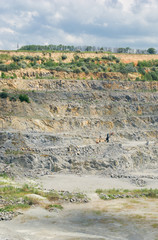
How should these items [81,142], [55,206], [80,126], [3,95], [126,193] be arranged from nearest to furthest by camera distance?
[55,206]
[126,193]
[81,142]
[80,126]
[3,95]

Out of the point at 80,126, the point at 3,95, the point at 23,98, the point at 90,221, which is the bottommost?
the point at 90,221

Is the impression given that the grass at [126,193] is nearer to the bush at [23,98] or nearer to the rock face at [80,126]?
the rock face at [80,126]

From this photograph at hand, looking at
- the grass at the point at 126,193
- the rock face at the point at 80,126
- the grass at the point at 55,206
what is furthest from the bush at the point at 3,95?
the grass at the point at 55,206

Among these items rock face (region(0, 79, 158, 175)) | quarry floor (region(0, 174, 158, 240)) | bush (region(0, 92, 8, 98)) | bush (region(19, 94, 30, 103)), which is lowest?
quarry floor (region(0, 174, 158, 240))

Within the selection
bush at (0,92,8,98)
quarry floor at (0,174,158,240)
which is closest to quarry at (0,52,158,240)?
quarry floor at (0,174,158,240)

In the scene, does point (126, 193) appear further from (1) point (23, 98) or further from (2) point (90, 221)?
(1) point (23, 98)

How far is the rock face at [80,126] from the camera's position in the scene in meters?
33.1

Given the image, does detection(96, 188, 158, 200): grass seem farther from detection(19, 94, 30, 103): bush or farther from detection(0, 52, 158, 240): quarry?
detection(19, 94, 30, 103): bush

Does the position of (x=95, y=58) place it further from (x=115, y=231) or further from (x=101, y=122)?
(x=115, y=231)

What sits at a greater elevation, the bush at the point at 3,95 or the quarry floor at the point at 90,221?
the bush at the point at 3,95

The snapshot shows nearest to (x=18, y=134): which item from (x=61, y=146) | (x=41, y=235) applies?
(x=61, y=146)

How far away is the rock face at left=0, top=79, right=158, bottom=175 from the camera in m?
33.1

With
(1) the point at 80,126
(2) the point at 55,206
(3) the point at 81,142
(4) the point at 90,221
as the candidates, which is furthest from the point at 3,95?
(4) the point at 90,221

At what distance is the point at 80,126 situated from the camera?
44594 millimetres
